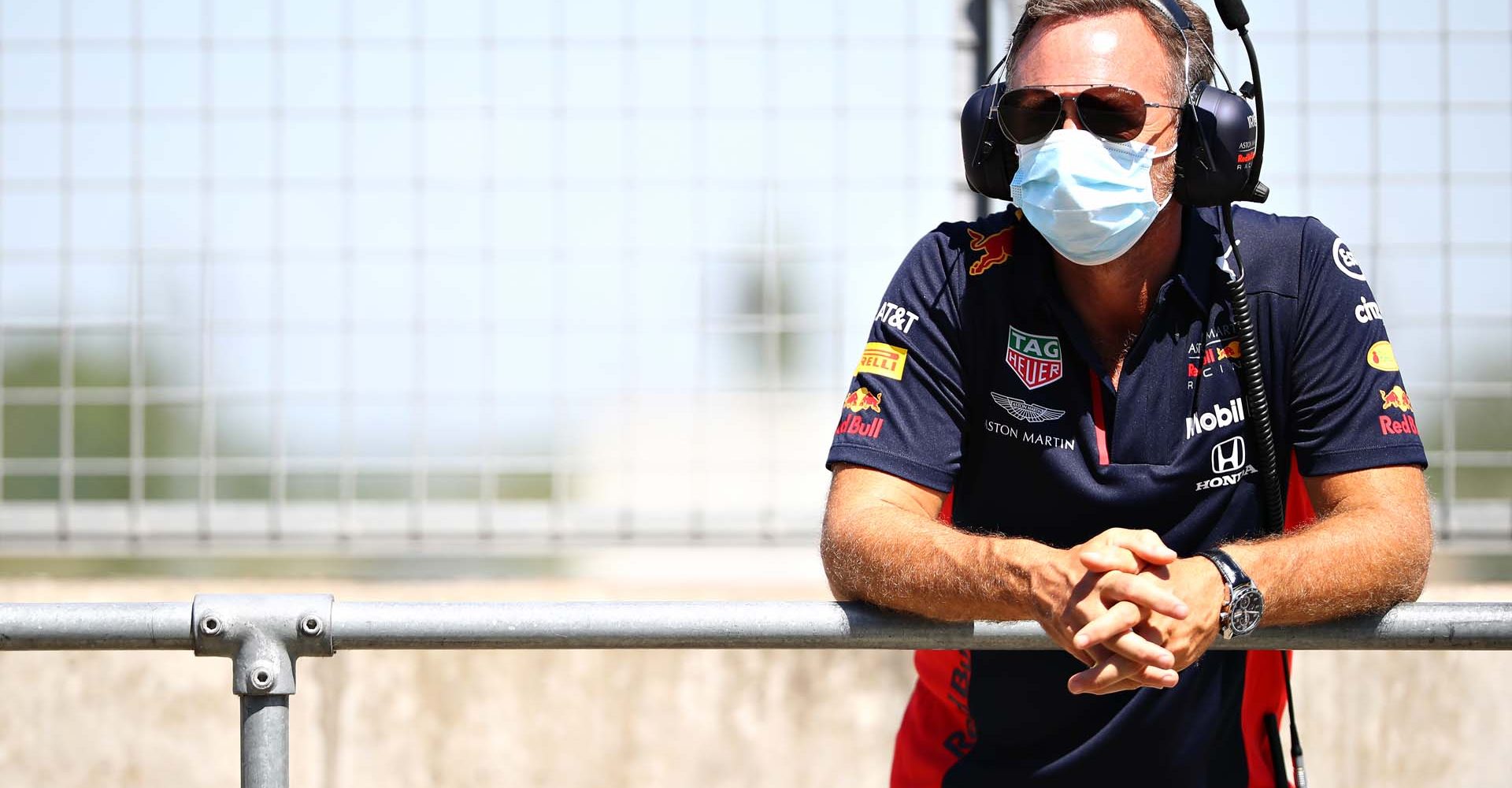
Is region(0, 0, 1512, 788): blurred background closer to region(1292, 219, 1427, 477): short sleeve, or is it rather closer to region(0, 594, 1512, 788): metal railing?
region(1292, 219, 1427, 477): short sleeve

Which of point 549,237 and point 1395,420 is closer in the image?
point 1395,420

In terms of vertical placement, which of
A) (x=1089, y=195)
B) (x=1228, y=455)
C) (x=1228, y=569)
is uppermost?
(x=1089, y=195)

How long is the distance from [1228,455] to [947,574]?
618mm

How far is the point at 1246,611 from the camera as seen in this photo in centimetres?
185

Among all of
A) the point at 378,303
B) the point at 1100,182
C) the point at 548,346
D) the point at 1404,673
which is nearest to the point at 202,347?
the point at 378,303

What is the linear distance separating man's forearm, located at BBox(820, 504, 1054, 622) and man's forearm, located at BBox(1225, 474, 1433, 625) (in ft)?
1.00

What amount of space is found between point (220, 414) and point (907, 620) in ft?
10.8

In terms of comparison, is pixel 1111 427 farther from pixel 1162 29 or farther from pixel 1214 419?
pixel 1162 29

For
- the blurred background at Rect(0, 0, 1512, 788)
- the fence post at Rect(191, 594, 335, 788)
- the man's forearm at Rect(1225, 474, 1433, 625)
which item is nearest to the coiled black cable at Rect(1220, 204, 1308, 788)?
the man's forearm at Rect(1225, 474, 1433, 625)

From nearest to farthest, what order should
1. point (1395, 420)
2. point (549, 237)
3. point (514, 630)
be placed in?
point (514, 630) → point (1395, 420) → point (549, 237)

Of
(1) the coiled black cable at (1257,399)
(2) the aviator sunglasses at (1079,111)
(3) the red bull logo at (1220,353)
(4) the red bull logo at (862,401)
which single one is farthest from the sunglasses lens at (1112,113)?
(4) the red bull logo at (862,401)

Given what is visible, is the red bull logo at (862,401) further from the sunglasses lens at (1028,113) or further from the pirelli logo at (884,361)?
the sunglasses lens at (1028,113)

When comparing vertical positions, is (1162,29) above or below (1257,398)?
above

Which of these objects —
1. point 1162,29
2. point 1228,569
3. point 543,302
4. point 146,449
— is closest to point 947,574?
point 1228,569
